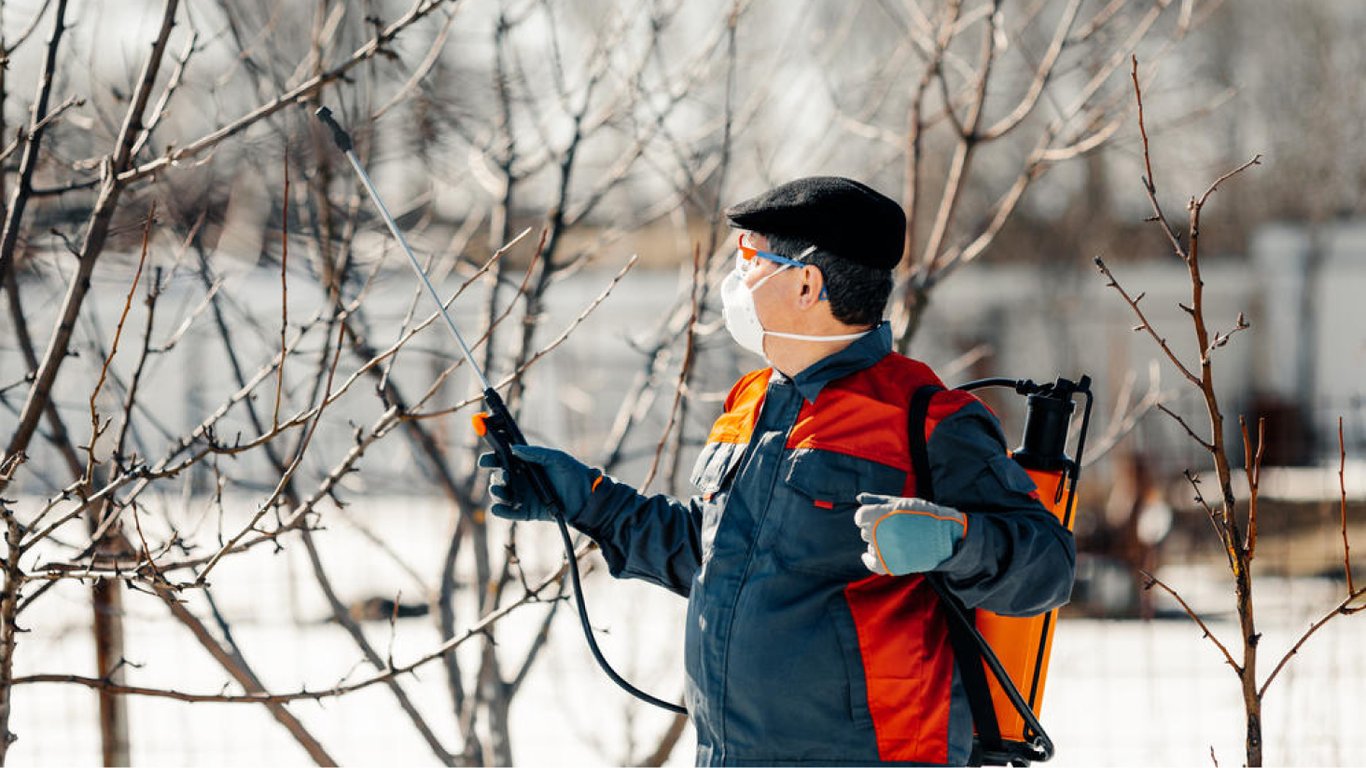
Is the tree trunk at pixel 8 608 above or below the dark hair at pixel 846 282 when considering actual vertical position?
below

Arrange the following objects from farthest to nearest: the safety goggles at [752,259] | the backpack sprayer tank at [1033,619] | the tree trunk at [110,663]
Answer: the tree trunk at [110,663] → the safety goggles at [752,259] → the backpack sprayer tank at [1033,619]

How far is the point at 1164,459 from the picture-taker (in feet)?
36.8

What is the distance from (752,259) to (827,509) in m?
0.44

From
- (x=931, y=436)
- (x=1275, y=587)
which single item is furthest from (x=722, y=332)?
(x=1275, y=587)

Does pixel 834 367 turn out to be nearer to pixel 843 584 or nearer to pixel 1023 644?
pixel 843 584

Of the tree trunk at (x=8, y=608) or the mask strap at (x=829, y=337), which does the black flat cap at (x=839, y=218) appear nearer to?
the mask strap at (x=829, y=337)

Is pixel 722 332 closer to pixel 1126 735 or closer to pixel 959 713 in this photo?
pixel 959 713

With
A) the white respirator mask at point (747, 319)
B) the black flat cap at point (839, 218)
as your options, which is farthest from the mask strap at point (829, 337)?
the black flat cap at point (839, 218)

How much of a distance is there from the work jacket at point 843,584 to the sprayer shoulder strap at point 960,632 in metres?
0.01

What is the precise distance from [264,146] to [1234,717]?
4.56 metres

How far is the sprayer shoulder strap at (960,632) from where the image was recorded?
198cm

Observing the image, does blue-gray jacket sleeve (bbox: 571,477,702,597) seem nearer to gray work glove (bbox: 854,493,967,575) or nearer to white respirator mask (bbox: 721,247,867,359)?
white respirator mask (bbox: 721,247,867,359)

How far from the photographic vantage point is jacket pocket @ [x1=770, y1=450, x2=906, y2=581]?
199 centimetres

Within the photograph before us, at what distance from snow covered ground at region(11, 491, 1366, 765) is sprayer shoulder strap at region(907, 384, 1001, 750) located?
219cm
